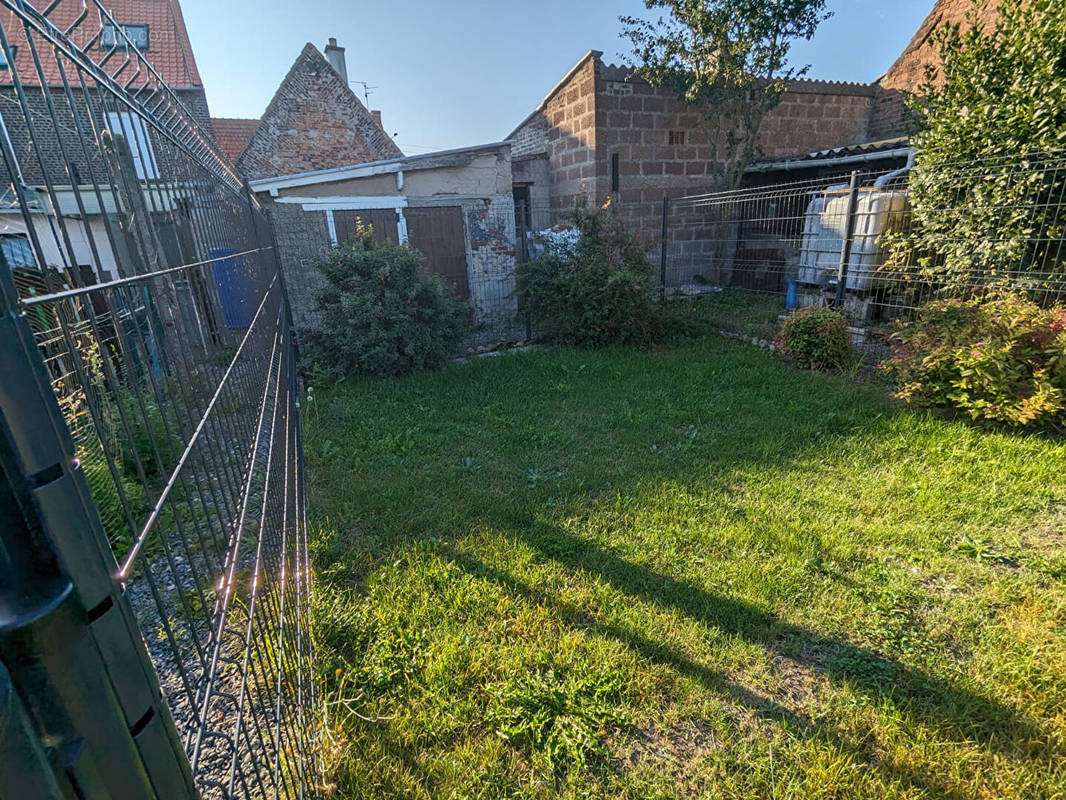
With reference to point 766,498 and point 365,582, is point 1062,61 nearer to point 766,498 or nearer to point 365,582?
point 766,498

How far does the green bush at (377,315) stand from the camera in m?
5.54

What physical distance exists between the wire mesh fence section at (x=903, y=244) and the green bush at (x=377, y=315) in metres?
3.88

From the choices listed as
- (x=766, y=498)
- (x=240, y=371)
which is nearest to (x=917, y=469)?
(x=766, y=498)

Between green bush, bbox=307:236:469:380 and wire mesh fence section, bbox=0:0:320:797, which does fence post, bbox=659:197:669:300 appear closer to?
green bush, bbox=307:236:469:380

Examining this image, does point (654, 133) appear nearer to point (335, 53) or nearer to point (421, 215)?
point (421, 215)

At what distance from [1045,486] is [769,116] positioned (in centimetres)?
886

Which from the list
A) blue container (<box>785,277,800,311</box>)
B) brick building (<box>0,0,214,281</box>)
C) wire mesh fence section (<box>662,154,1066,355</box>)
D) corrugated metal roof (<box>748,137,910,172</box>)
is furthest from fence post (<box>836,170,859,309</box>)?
brick building (<box>0,0,214,281</box>)

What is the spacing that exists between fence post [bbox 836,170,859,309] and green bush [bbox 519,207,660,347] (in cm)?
212

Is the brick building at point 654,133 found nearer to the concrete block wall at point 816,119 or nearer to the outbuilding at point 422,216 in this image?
the concrete block wall at point 816,119

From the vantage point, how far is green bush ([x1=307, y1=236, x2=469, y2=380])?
554 cm

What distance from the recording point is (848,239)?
555 cm

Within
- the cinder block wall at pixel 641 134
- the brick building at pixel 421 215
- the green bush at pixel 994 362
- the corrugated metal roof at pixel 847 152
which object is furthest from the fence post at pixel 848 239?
the brick building at pixel 421 215

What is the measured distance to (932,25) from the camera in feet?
30.4

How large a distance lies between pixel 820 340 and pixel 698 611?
401 centimetres
